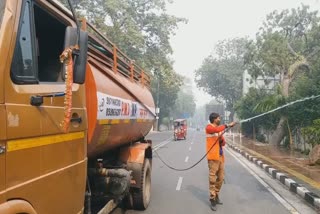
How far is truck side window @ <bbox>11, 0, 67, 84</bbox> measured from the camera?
3.15 metres

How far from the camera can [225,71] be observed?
6800 centimetres

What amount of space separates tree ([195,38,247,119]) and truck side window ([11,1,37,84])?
65226mm

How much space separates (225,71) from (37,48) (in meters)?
65.5

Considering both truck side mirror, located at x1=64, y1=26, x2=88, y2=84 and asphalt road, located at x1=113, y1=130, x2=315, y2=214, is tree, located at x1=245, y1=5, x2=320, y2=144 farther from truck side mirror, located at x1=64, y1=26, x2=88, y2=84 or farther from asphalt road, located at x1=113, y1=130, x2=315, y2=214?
truck side mirror, located at x1=64, y1=26, x2=88, y2=84

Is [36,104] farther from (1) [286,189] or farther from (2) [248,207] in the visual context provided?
(1) [286,189]

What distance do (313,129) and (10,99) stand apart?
642 inches

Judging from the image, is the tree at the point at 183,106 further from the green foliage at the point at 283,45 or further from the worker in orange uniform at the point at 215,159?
the worker in orange uniform at the point at 215,159

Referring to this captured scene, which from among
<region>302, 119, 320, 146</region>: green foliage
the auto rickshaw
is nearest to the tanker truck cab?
Answer: <region>302, 119, 320, 146</region>: green foliage

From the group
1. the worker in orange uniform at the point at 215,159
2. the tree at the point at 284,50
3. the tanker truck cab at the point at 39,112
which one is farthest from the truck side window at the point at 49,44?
the tree at the point at 284,50

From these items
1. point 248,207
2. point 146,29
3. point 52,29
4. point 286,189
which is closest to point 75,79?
point 52,29

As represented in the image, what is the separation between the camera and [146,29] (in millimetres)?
36344

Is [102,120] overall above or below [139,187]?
above

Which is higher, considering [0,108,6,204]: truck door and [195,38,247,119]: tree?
[195,38,247,119]: tree

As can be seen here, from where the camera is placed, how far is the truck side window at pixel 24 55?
3.08 m
